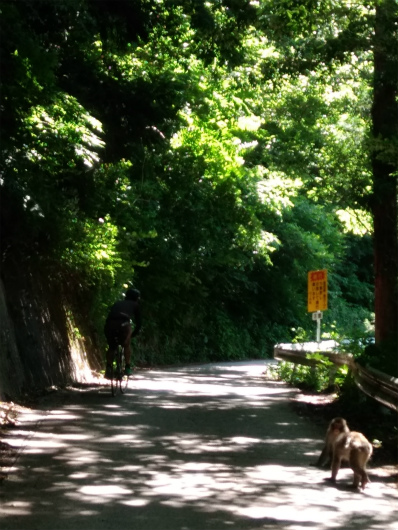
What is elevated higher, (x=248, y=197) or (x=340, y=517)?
(x=248, y=197)

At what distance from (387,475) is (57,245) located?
919 centimetres

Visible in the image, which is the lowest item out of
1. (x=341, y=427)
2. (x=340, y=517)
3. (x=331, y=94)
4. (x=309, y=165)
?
(x=340, y=517)

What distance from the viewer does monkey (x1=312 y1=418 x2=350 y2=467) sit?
9.99 metres

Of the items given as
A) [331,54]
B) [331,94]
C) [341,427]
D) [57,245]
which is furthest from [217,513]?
[331,94]

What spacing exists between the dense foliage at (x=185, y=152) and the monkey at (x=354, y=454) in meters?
6.71

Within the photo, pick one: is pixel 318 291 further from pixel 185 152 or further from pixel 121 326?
pixel 185 152

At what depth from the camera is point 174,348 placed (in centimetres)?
3809

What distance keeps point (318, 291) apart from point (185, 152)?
918 centimetres

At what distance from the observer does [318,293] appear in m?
24.5

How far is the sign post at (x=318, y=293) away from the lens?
24297 millimetres

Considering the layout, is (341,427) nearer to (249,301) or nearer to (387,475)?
(387,475)

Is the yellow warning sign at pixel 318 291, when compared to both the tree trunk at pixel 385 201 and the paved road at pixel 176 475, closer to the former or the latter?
the tree trunk at pixel 385 201

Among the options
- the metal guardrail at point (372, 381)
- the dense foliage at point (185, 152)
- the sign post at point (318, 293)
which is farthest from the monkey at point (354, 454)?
the sign post at point (318, 293)

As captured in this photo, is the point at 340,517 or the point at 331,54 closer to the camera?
the point at 340,517
